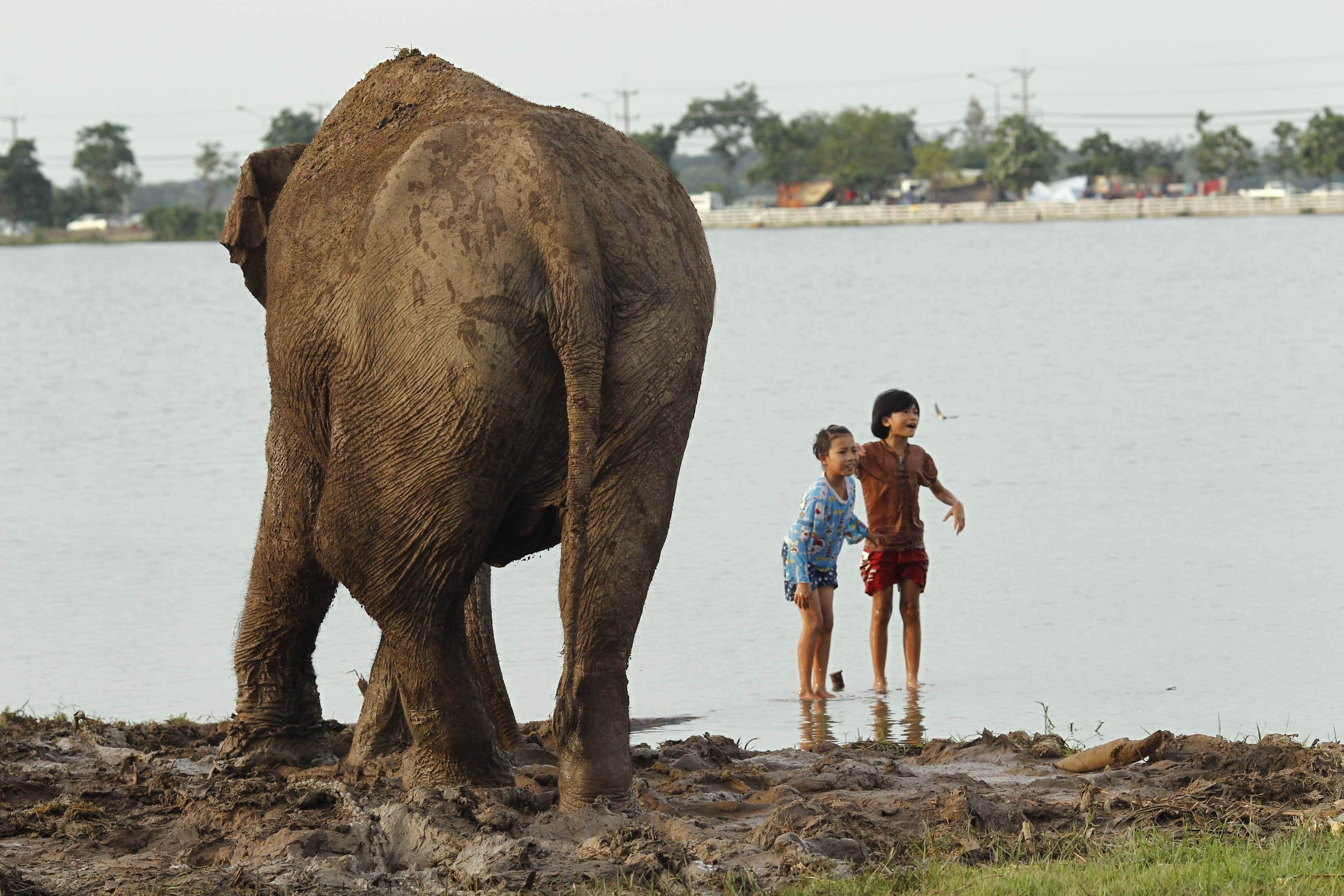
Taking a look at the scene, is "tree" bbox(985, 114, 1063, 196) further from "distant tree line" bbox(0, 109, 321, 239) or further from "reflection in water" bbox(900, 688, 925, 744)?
"reflection in water" bbox(900, 688, 925, 744)

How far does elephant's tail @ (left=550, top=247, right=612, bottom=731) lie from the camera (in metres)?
5.12

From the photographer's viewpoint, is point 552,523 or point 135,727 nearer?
point 552,523

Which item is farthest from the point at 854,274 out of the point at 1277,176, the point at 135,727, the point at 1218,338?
the point at 1277,176

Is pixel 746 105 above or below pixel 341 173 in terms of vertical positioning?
above

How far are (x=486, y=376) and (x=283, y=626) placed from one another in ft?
6.36

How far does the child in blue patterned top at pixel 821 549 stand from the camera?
956cm

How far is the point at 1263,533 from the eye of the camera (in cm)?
1378

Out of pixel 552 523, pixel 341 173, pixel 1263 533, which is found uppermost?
pixel 341 173

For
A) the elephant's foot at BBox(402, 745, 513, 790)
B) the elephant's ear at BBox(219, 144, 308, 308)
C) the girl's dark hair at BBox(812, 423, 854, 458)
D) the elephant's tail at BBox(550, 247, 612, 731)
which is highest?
the elephant's ear at BBox(219, 144, 308, 308)

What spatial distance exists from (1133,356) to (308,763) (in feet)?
84.3

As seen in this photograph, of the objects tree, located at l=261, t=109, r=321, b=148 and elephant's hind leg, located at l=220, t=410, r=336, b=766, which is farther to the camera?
tree, located at l=261, t=109, r=321, b=148

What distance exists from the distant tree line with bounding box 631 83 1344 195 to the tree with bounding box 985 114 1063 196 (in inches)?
3.2

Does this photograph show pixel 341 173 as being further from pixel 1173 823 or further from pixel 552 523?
pixel 1173 823

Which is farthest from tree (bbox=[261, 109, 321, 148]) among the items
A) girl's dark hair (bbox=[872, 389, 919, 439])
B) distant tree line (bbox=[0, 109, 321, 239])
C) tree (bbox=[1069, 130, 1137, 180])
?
girl's dark hair (bbox=[872, 389, 919, 439])
